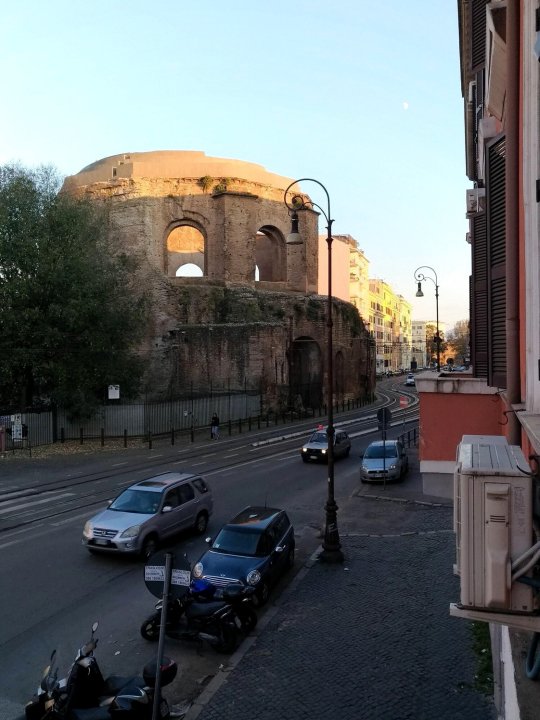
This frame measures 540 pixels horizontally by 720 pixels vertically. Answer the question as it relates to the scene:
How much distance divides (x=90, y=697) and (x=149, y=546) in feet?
18.5

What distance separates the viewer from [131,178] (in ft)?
142

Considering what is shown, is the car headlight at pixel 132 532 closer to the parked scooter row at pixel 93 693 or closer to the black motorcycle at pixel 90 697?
the parked scooter row at pixel 93 693

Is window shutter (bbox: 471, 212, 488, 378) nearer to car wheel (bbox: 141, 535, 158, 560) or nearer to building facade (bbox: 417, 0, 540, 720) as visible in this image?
building facade (bbox: 417, 0, 540, 720)

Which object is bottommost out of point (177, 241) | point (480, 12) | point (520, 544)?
point (520, 544)

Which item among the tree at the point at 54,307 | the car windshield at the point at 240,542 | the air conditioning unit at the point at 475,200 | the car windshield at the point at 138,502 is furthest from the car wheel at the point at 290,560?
the tree at the point at 54,307

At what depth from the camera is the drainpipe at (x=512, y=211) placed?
5113 millimetres

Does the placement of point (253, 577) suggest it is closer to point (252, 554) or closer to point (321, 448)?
point (252, 554)

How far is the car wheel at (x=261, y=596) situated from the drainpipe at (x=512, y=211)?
18.4 feet

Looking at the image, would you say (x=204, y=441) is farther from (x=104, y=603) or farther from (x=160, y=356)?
(x=104, y=603)

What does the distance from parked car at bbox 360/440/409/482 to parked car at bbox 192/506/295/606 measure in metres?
7.92

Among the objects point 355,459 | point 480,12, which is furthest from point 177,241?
point 480,12

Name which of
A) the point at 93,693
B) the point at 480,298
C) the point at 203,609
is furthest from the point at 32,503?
the point at 480,298

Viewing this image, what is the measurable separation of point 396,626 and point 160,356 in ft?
105

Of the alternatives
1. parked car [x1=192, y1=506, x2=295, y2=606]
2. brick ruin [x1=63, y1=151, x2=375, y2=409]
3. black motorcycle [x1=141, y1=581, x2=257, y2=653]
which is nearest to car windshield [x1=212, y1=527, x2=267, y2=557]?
parked car [x1=192, y1=506, x2=295, y2=606]
